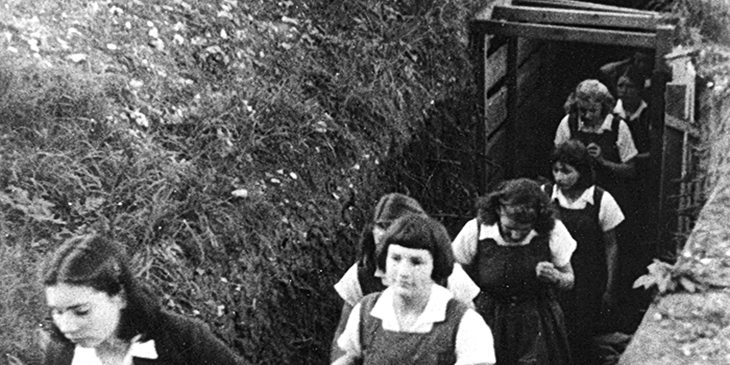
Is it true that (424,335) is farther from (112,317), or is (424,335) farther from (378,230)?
(112,317)

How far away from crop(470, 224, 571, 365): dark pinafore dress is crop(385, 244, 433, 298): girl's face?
5.26 ft

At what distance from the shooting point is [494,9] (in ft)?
33.2

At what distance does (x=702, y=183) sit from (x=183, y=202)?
3990 mm

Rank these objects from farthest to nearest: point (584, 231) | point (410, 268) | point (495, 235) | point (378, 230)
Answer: point (584, 231), point (495, 235), point (378, 230), point (410, 268)

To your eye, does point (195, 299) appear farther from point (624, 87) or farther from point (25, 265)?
point (624, 87)

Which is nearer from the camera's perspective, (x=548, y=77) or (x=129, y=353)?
(x=129, y=353)

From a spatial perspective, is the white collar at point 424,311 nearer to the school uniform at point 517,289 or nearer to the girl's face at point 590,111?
the school uniform at point 517,289

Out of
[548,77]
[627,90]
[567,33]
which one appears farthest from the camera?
[548,77]

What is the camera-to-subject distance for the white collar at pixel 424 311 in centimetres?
458

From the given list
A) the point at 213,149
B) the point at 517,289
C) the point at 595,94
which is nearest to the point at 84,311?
the point at 517,289

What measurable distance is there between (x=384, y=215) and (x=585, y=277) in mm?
2477

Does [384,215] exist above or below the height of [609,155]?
above

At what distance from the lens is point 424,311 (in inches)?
181

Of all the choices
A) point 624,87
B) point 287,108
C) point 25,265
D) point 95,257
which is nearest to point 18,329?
point 25,265
